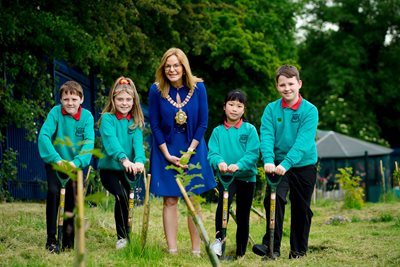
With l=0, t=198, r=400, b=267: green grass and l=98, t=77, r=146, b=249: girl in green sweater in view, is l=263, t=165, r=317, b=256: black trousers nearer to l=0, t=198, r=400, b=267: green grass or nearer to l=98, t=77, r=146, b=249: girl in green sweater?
l=0, t=198, r=400, b=267: green grass

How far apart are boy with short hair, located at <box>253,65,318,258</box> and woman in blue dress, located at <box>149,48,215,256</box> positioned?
58 cm

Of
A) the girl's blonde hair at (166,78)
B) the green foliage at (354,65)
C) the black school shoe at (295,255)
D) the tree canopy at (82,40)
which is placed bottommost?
the black school shoe at (295,255)

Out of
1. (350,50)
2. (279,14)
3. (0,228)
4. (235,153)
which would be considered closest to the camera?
(235,153)

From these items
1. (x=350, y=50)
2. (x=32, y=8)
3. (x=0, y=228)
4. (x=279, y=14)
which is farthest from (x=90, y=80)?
(x=350, y=50)

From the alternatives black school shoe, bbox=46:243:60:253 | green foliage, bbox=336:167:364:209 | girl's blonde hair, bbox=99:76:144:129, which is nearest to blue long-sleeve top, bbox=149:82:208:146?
girl's blonde hair, bbox=99:76:144:129

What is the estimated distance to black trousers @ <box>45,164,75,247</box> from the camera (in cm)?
677

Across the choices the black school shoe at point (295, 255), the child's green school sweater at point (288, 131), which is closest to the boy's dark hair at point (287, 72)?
the child's green school sweater at point (288, 131)

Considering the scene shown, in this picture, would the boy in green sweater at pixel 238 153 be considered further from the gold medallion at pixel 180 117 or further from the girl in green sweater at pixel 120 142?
the girl in green sweater at pixel 120 142

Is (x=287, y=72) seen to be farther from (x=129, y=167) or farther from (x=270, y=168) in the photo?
(x=129, y=167)

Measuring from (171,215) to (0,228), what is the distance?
1907mm

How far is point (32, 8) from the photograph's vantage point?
45.5 feet

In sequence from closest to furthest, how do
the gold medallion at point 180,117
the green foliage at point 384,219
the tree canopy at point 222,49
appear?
the gold medallion at point 180,117, the green foliage at point 384,219, the tree canopy at point 222,49

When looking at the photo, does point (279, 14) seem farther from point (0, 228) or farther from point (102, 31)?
point (0, 228)

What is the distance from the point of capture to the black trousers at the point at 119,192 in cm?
705
